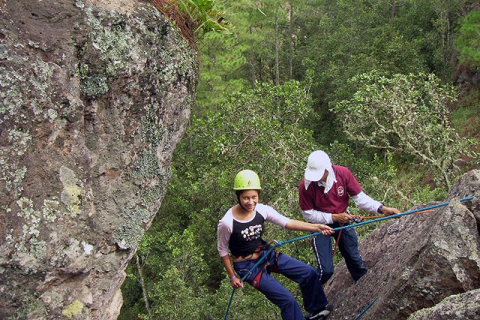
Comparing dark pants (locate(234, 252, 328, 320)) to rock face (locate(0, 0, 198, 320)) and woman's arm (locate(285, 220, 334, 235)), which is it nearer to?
woman's arm (locate(285, 220, 334, 235))

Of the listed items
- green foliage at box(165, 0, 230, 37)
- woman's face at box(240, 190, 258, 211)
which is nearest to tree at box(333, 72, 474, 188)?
green foliage at box(165, 0, 230, 37)

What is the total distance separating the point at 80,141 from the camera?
150 inches

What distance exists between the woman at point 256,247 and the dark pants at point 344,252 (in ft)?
0.70

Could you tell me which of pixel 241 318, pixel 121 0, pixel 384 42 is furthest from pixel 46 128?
pixel 384 42

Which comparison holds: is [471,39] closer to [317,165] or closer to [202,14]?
[317,165]

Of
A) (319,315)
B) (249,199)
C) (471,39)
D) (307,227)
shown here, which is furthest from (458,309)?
(471,39)

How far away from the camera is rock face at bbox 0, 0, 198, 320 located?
3287 millimetres

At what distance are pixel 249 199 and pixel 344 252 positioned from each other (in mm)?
1753

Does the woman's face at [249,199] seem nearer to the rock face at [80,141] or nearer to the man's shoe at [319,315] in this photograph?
the rock face at [80,141]

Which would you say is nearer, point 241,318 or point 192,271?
point 241,318

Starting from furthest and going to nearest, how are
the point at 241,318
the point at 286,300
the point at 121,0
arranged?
the point at 241,318
the point at 286,300
the point at 121,0

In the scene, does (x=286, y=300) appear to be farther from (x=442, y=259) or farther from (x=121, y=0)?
(x=121, y=0)

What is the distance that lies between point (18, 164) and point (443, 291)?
3.63 metres

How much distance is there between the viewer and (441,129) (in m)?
11.6
